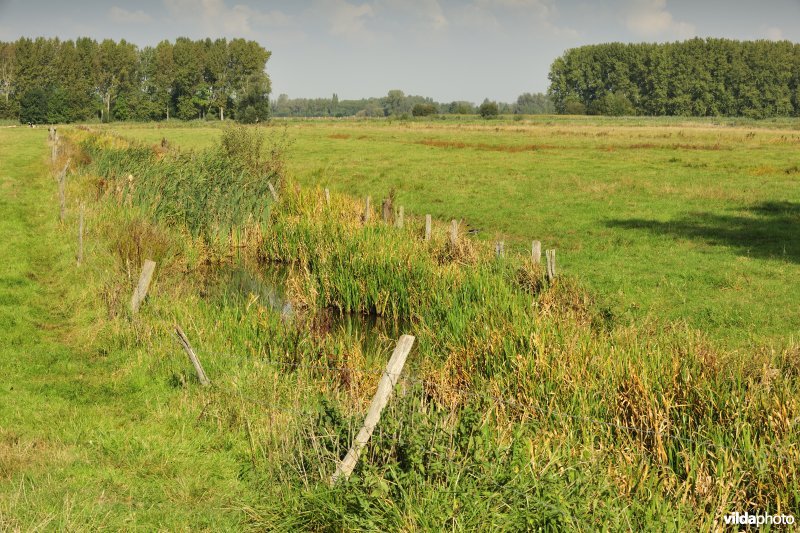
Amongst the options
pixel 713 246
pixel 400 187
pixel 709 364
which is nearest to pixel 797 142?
pixel 400 187

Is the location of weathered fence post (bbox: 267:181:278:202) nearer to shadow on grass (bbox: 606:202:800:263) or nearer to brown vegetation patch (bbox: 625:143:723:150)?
shadow on grass (bbox: 606:202:800:263)

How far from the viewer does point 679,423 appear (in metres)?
8.66

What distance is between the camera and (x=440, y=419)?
7777 mm

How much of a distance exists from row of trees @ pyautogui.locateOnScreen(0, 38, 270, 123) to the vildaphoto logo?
122m

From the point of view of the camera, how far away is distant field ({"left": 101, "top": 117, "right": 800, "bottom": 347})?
16062 millimetres

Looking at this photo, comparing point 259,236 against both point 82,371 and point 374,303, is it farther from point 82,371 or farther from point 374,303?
point 82,371

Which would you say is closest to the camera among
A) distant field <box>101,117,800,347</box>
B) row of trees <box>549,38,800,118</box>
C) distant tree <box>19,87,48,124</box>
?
distant field <box>101,117,800,347</box>

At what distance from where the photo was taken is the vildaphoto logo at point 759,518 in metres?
6.48

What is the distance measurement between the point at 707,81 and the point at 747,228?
155858mm

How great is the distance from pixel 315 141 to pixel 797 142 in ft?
134

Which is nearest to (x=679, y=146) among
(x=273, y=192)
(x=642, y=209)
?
(x=642, y=209)

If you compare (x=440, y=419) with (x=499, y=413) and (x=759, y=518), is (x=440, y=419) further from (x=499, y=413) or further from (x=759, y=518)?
(x=759, y=518)

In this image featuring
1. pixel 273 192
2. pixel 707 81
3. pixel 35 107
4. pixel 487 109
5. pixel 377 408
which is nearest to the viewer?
pixel 377 408

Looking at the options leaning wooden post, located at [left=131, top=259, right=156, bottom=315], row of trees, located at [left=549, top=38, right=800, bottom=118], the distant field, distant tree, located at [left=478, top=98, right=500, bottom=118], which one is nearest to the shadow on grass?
the distant field
